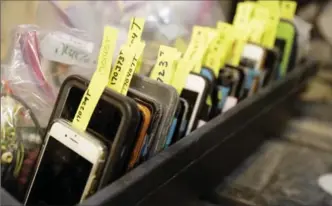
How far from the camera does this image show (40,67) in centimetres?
67

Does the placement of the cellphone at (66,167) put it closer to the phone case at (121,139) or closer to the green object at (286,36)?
the phone case at (121,139)

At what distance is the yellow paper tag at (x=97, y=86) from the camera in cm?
58

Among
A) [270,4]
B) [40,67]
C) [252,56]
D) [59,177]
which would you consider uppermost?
[270,4]

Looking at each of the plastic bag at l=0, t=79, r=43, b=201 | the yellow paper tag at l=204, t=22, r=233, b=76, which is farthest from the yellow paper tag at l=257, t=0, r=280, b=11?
the plastic bag at l=0, t=79, r=43, b=201

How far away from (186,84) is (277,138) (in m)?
0.39

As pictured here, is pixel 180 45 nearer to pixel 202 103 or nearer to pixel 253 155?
pixel 202 103

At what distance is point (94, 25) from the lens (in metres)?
0.81

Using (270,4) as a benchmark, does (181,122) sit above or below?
below

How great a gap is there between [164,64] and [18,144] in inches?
9.1

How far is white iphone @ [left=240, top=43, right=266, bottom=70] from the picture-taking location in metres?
0.98

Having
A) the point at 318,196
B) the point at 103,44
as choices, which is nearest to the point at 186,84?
the point at 103,44

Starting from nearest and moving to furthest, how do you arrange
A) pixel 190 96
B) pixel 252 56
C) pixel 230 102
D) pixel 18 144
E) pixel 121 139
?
1. pixel 121 139
2. pixel 18 144
3. pixel 190 96
4. pixel 230 102
5. pixel 252 56

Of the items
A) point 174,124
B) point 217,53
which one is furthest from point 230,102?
point 174,124

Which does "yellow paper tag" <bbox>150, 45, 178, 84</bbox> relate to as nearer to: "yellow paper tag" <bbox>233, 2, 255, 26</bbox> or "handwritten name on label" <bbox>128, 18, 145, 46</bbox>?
"handwritten name on label" <bbox>128, 18, 145, 46</bbox>
